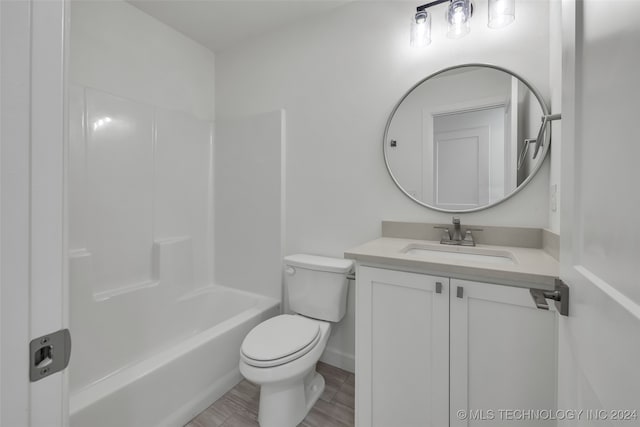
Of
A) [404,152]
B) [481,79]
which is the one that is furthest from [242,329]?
[481,79]

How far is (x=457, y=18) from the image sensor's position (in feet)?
4.67

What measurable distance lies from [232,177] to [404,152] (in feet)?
4.59

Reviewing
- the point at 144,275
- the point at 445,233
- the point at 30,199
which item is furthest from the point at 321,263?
the point at 30,199

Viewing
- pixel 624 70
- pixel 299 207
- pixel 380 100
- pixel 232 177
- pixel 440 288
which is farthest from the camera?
pixel 232 177

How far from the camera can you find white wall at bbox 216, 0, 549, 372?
1.38 metres

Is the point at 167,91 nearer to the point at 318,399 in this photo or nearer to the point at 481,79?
the point at 481,79

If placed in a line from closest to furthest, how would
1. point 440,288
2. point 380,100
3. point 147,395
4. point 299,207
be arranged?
point 440,288
point 147,395
point 380,100
point 299,207

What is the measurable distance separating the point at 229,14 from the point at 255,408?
8.39 ft

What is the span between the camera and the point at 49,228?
1.38ft

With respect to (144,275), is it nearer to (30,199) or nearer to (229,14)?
(30,199)

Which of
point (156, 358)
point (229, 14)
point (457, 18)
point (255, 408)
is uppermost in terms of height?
point (229, 14)

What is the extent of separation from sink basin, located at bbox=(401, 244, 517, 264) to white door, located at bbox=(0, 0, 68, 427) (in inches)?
47.6

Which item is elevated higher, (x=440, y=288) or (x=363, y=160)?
(x=363, y=160)

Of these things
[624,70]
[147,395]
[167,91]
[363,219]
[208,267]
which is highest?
[167,91]
